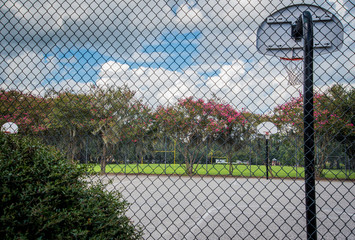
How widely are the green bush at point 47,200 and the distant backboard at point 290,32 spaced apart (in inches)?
75.3

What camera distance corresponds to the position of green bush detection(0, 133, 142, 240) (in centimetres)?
137

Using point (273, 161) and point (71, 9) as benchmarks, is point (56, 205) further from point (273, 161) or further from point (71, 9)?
point (273, 161)

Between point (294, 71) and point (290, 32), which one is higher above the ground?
point (290, 32)

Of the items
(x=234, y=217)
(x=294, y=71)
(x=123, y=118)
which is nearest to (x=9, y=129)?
(x=294, y=71)

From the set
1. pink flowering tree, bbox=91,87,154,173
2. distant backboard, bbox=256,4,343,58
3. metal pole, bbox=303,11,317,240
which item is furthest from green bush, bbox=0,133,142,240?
distant backboard, bbox=256,4,343,58

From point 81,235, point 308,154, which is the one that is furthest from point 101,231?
point 308,154

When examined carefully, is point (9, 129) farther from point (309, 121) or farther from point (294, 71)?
point (294, 71)

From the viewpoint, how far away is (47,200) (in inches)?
56.9

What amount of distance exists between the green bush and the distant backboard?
1913mm

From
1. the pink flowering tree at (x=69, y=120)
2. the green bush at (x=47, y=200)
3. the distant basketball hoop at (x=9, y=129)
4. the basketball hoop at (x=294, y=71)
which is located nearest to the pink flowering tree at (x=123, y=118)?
the pink flowering tree at (x=69, y=120)

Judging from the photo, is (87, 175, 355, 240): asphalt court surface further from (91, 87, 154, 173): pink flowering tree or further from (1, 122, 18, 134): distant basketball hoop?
(91, 87, 154, 173): pink flowering tree

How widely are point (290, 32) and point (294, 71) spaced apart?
32.3 inches

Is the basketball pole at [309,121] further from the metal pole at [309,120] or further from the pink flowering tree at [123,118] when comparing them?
the pink flowering tree at [123,118]

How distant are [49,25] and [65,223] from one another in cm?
178
